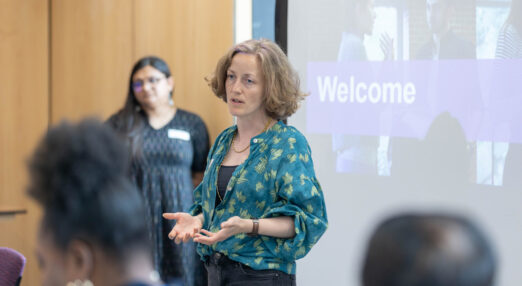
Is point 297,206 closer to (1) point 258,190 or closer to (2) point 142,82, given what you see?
(1) point 258,190

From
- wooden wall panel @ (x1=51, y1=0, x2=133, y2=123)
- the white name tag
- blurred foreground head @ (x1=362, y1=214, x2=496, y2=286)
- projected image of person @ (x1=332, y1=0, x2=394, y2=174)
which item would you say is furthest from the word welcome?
blurred foreground head @ (x1=362, y1=214, x2=496, y2=286)

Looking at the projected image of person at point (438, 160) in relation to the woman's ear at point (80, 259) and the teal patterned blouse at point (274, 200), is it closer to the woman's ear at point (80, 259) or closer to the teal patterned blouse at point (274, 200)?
the teal patterned blouse at point (274, 200)

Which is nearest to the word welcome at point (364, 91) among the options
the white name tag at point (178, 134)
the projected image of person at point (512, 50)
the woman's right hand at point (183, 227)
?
the projected image of person at point (512, 50)

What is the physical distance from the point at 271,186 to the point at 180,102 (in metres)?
2.41

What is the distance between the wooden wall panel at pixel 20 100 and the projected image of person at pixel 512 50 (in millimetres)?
3845

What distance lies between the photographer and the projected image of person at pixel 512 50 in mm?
2945

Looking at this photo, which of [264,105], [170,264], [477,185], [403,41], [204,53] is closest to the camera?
[264,105]

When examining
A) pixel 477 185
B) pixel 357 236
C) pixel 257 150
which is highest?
pixel 257 150

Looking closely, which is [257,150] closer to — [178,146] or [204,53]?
[178,146]

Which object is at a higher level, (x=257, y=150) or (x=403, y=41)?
(x=403, y=41)

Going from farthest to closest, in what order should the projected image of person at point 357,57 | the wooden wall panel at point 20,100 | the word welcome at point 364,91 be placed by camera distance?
the wooden wall panel at point 20,100 < the projected image of person at point 357,57 < the word welcome at point 364,91

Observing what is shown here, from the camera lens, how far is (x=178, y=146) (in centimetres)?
414

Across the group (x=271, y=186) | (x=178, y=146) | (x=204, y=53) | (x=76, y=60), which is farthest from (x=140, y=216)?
(x=76, y=60)

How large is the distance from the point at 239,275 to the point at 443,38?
5.63ft
